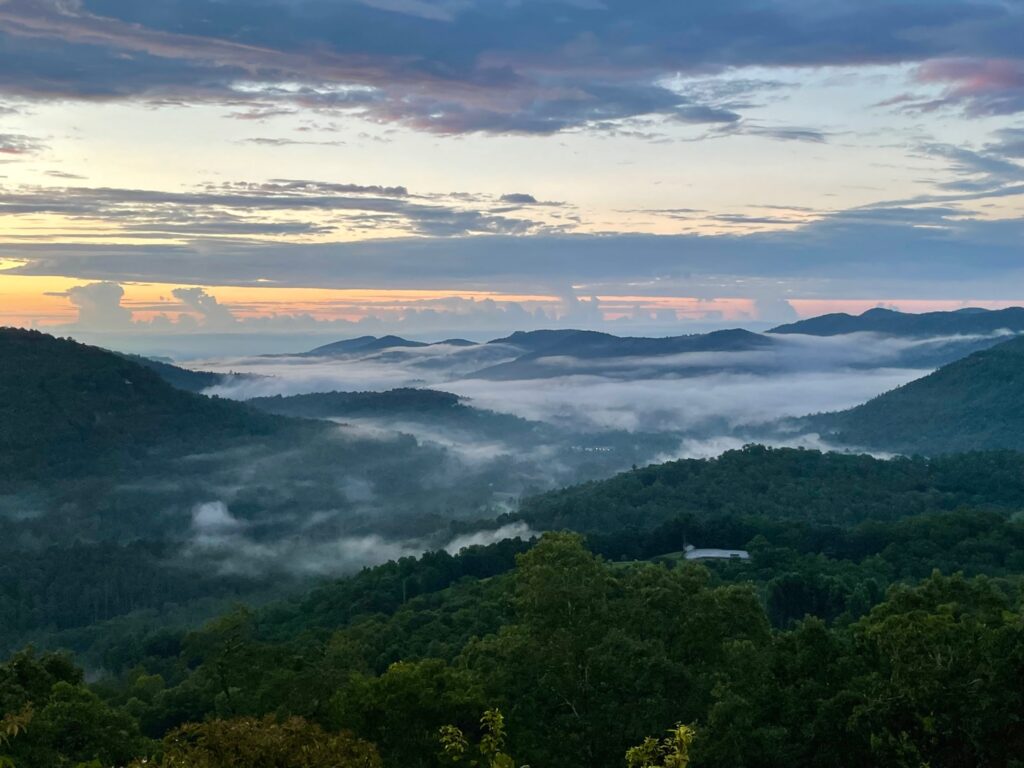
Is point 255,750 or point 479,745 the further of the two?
point 479,745

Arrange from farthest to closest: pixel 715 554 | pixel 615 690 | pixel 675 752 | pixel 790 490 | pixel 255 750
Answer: pixel 790 490, pixel 715 554, pixel 615 690, pixel 255 750, pixel 675 752

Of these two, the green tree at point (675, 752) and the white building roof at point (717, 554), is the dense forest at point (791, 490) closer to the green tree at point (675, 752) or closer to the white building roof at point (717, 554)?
the white building roof at point (717, 554)

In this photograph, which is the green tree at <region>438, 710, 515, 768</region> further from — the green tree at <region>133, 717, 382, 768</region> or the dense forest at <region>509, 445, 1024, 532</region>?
the dense forest at <region>509, 445, 1024, 532</region>

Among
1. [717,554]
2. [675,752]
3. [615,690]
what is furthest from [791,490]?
[675,752]

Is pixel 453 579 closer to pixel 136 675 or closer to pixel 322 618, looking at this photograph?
pixel 322 618

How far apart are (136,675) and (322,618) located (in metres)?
22.8

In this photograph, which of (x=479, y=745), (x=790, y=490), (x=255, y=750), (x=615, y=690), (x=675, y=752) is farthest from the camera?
(x=790, y=490)

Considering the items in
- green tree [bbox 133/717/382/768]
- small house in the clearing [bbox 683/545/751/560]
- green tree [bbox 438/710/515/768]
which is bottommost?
small house in the clearing [bbox 683/545/751/560]

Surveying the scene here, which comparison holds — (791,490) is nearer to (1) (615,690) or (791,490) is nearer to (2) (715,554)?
(2) (715,554)

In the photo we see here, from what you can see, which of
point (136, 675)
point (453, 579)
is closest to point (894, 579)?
point (453, 579)

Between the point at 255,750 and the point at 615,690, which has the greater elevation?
the point at 255,750

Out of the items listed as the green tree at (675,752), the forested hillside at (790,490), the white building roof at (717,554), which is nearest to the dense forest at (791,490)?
the forested hillside at (790,490)

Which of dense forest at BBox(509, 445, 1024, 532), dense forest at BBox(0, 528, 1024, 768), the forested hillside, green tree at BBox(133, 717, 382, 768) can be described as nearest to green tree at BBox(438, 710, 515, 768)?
dense forest at BBox(0, 528, 1024, 768)

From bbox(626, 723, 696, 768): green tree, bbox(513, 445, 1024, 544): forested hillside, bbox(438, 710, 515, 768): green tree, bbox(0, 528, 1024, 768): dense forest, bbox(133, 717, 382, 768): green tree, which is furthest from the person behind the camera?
bbox(513, 445, 1024, 544): forested hillside
